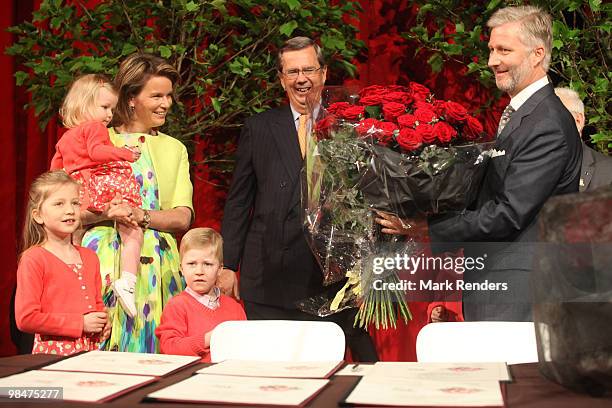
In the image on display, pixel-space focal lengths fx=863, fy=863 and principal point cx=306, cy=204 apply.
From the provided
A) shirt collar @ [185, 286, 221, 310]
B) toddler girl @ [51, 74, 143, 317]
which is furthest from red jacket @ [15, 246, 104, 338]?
shirt collar @ [185, 286, 221, 310]

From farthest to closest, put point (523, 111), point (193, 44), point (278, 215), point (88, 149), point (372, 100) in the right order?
point (193, 44)
point (278, 215)
point (88, 149)
point (523, 111)
point (372, 100)

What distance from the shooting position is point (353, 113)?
2283 millimetres

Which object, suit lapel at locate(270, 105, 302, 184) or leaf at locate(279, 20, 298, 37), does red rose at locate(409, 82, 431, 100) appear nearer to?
suit lapel at locate(270, 105, 302, 184)

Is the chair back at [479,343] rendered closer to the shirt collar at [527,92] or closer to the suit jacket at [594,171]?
the shirt collar at [527,92]

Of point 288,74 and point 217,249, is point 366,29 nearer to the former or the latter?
point 288,74

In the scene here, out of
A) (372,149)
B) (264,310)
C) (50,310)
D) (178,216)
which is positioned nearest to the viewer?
(372,149)

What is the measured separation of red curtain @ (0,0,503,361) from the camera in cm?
443

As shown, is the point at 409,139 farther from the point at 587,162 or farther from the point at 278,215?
the point at 587,162

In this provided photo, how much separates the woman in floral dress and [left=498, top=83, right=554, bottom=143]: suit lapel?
48.9 inches

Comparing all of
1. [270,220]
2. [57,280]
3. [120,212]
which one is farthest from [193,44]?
[57,280]

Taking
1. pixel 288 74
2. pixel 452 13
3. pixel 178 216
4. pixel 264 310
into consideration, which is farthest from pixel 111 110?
pixel 452 13

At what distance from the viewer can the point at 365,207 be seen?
2289 mm

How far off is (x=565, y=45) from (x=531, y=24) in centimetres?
111

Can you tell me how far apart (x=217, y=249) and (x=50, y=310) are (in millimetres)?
669
